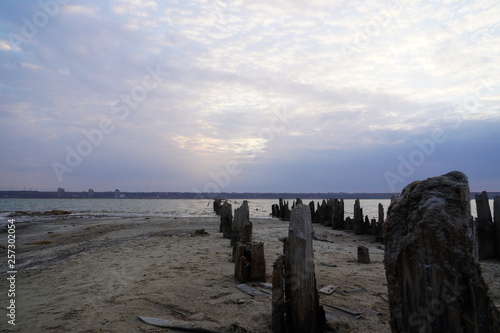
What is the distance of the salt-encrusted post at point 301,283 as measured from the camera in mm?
3957

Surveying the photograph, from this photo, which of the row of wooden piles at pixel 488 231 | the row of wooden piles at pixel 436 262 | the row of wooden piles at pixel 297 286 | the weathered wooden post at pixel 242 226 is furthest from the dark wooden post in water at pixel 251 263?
the row of wooden piles at pixel 488 231

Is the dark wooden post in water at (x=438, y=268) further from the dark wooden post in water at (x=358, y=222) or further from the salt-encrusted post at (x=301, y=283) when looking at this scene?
the dark wooden post in water at (x=358, y=222)

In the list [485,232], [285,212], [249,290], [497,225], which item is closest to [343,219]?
[285,212]

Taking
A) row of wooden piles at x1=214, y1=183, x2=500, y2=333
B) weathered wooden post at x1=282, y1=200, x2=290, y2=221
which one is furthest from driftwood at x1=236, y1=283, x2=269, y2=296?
weathered wooden post at x1=282, y1=200, x2=290, y2=221

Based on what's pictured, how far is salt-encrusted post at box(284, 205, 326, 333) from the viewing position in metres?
3.96

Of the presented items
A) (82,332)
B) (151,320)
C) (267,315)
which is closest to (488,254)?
(267,315)

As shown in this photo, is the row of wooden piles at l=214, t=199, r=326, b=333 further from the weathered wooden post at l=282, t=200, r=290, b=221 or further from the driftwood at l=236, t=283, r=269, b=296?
the weathered wooden post at l=282, t=200, r=290, b=221

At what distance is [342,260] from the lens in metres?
9.31

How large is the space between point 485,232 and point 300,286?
8.89 m

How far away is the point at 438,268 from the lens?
2.65 meters

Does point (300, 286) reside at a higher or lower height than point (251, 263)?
higher

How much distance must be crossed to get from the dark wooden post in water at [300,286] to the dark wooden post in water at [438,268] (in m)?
1.18

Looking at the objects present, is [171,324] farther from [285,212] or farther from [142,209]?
[142,209]

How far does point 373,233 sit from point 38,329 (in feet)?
54.1
